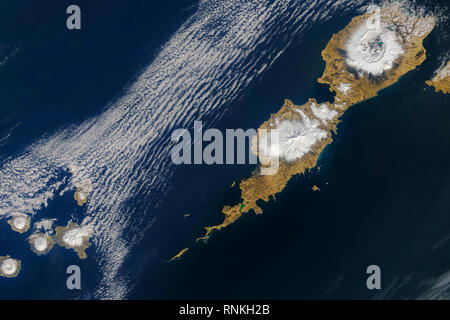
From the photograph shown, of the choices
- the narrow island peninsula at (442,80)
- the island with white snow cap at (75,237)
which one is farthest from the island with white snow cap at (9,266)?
the narrow island peninsula at (442,80)

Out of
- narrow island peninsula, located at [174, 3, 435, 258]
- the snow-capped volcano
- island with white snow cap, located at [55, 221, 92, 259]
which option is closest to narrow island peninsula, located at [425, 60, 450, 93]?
narrow island peninsula, located at [174, 3, 435, 258]

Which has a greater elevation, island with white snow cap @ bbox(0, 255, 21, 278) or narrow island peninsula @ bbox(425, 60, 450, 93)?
narrow island peninsula @ bbox(425, 60, 450, 93)

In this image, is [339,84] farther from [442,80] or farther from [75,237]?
[75,237]

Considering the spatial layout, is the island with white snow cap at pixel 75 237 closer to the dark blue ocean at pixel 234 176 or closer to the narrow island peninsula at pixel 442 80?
the dark blue ocean at pixel 234 176

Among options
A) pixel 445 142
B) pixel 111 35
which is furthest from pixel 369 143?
pixel 111 35

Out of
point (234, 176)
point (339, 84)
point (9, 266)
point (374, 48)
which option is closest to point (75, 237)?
point (9, 266)

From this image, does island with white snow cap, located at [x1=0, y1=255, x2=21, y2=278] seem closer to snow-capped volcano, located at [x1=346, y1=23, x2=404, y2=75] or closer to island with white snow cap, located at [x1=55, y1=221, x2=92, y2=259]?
island with white snow cap, located at [x1=55, y1=221, x2=92, y2=259]
